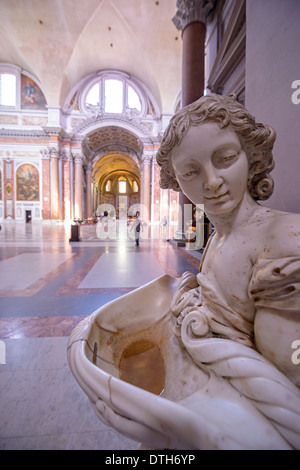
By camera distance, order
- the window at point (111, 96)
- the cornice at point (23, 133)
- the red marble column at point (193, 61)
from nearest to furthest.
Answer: the red marble column at point (193, 61)
the cornice at point (23, 133)
the window at point (111, 96)

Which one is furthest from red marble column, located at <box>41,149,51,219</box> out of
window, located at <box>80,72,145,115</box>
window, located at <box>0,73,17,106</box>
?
window, located at <box>80,72,145,115</box>

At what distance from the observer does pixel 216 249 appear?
908 millimetres

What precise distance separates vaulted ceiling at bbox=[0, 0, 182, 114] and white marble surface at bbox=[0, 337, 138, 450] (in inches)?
811

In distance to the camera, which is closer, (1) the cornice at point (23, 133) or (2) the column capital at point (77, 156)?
(1) the cornice at point (23, 133)

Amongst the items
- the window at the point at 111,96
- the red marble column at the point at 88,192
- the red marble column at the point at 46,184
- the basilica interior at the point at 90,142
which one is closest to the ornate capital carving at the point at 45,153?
the red marble column at the point at 46,184

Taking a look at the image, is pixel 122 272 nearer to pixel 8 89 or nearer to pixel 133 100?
pixel 133 100

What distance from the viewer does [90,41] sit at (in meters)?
16.8

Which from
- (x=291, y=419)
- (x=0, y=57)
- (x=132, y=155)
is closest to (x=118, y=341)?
(x=291, y=419)

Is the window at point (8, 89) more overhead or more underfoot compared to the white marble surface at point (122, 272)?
more overhead

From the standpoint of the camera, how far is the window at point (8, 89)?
18359mm

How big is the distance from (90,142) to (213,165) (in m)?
23.9

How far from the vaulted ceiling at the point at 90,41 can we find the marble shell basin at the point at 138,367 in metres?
20.4

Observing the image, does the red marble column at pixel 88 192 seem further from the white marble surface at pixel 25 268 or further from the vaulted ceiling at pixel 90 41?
the white marble surface at pixel 25 268
